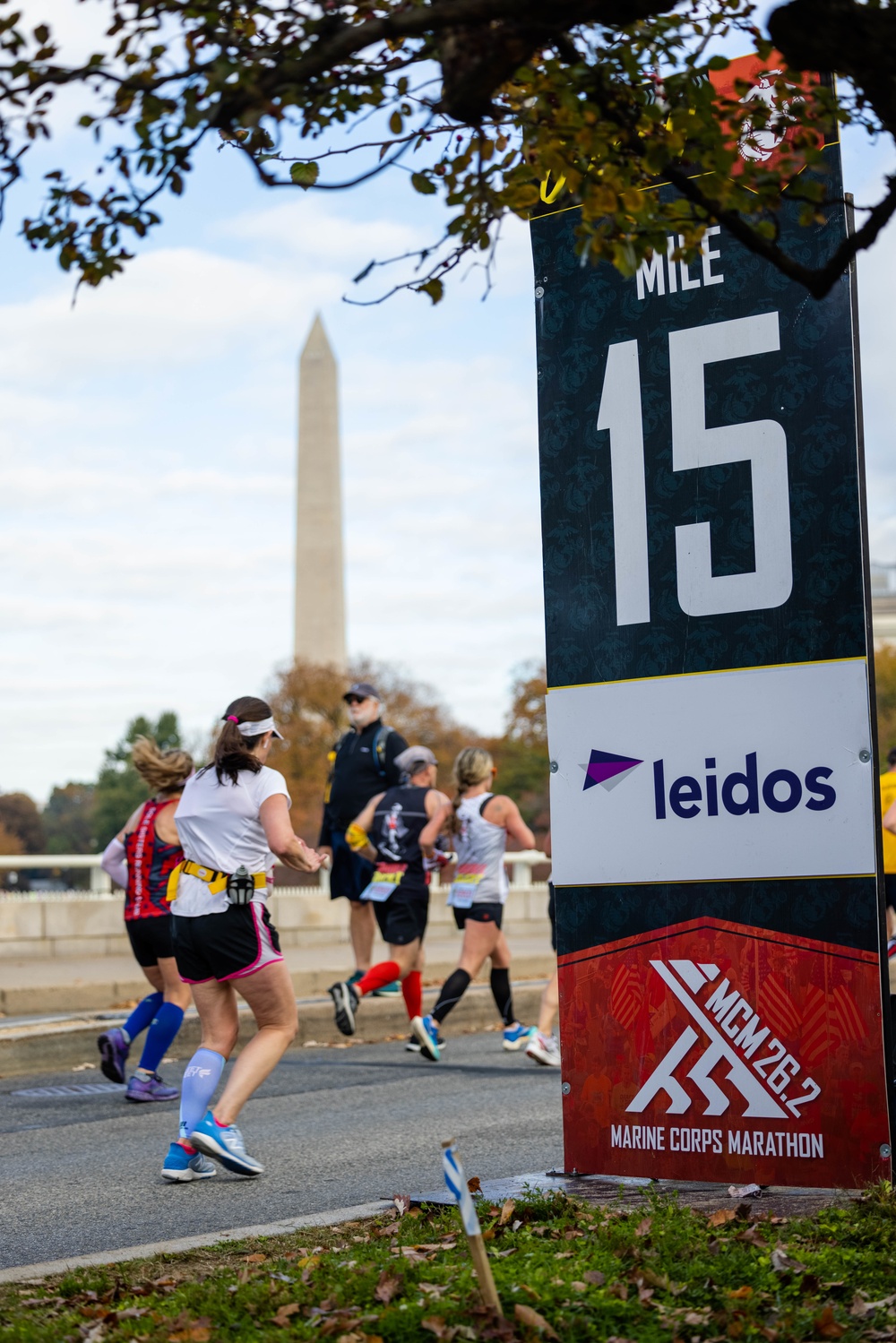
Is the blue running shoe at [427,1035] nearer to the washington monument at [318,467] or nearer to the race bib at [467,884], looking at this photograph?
the race bib at [467,884]

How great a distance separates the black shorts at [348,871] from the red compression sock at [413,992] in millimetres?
1130

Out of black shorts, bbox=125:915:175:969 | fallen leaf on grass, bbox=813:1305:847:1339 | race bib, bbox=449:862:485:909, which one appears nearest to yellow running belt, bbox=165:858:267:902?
black shorts, bbox=125:915:175:969

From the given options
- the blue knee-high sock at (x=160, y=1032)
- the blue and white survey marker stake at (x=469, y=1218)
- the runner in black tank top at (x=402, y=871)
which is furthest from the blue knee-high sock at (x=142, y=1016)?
the blue and white survey marker stake at (x=469, y=1218)

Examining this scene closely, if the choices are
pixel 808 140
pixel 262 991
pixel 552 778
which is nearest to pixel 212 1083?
pixel 262 991

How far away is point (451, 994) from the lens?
10.2 meters

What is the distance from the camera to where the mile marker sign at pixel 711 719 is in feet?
16.1

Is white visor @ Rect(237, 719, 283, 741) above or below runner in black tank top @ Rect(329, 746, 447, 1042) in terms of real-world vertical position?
above

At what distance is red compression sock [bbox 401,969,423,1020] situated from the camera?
10.6 metres

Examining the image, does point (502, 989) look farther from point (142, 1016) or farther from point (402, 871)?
point (142, 1016)

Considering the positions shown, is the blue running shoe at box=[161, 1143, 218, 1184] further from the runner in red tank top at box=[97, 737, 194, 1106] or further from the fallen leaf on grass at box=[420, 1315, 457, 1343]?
the fallen leaf on grass at box=[420, 1315, 457, 1343]

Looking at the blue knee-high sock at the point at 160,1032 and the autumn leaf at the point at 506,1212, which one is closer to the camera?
the autumn leaf at the point at 506,1212

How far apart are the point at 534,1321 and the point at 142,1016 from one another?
592 cm

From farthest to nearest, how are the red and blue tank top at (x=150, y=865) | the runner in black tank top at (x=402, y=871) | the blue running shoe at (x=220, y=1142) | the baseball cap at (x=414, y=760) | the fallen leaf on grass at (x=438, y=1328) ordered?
the baseball cap at (x=414, y=760)
the runner in black tank top at (x=402, y=871)
the red and blue tank top at (x=150, y=865)
the blue running shoe at (x=220, y=1142)
the fallen leaf on grass at (x=438, y=1328)

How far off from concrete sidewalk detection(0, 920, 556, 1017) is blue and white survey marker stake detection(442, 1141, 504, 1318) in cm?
948
